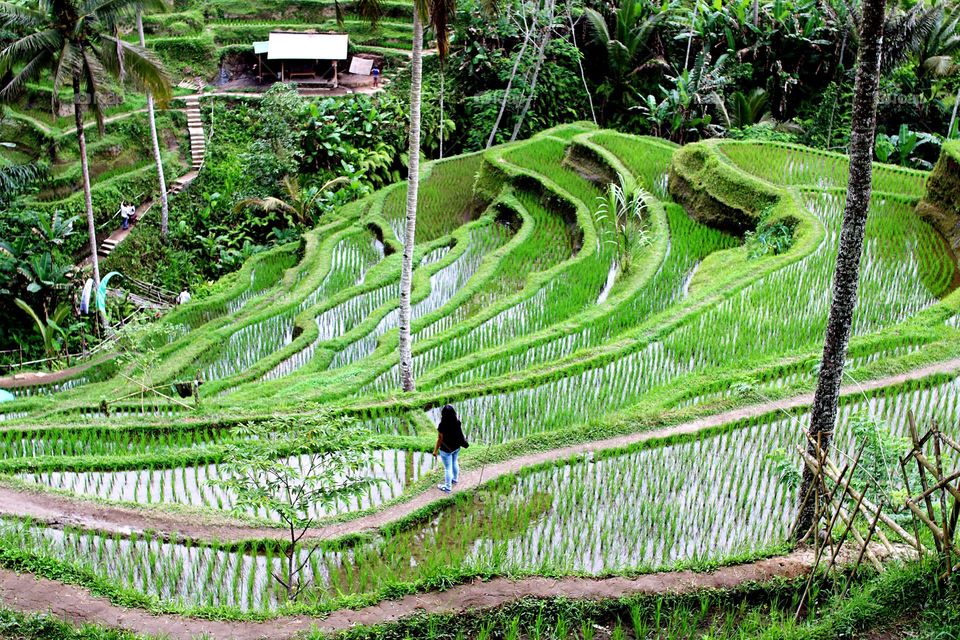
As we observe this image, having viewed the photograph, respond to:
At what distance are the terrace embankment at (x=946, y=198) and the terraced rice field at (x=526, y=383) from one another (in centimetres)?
24

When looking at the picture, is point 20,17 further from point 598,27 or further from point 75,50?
point 598,27

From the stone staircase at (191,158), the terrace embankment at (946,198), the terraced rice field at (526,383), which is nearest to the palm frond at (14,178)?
the stone staircase at (191,158)

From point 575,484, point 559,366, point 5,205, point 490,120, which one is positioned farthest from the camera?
point 490,120

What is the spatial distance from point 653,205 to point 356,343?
6.11 meters

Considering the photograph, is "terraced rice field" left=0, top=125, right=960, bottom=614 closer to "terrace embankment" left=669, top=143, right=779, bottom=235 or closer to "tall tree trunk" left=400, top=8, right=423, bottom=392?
"terrace embankment" left=669, top=143, right=779, bottom=235

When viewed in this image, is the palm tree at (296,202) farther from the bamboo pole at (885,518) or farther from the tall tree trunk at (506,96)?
the bamboo pole at (885,518)

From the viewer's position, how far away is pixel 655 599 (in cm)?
649

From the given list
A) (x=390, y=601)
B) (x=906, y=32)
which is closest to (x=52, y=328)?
(x=390, y=601)

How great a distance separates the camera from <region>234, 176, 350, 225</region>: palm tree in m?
20.0

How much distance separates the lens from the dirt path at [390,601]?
6254 millimetres

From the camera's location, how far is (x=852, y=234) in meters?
6.28

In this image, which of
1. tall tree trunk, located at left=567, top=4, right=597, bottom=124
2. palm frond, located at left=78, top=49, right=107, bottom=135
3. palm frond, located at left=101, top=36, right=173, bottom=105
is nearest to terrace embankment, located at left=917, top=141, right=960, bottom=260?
tall tree trunk, located at left=567, top=4, right=597, bottom=124

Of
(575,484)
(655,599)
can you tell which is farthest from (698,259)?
(655,599)

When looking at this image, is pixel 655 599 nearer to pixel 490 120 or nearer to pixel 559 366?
pixel 559 366
